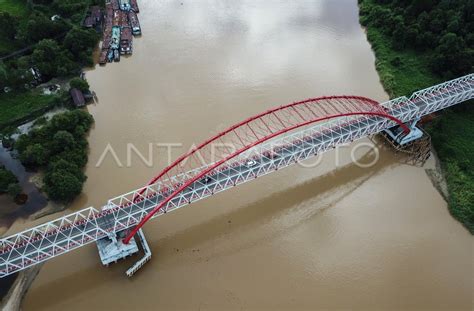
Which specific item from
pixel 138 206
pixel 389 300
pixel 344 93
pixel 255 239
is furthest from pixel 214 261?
pixel 344 93

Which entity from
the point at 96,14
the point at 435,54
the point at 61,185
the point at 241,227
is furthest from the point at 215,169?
the point at 96,14

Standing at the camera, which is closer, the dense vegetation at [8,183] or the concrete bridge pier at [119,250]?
the concrete bridge pier at [119,250]

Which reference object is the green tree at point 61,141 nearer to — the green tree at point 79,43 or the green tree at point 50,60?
the green tree at point 50,60

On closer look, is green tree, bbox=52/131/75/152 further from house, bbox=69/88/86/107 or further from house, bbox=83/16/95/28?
house, bbox=83/16/95/28

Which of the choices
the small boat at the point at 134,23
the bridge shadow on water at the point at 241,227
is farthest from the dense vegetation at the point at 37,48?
the bridge shadow on water at the point at 241,227

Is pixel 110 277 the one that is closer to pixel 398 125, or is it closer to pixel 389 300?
pixel 389 300
